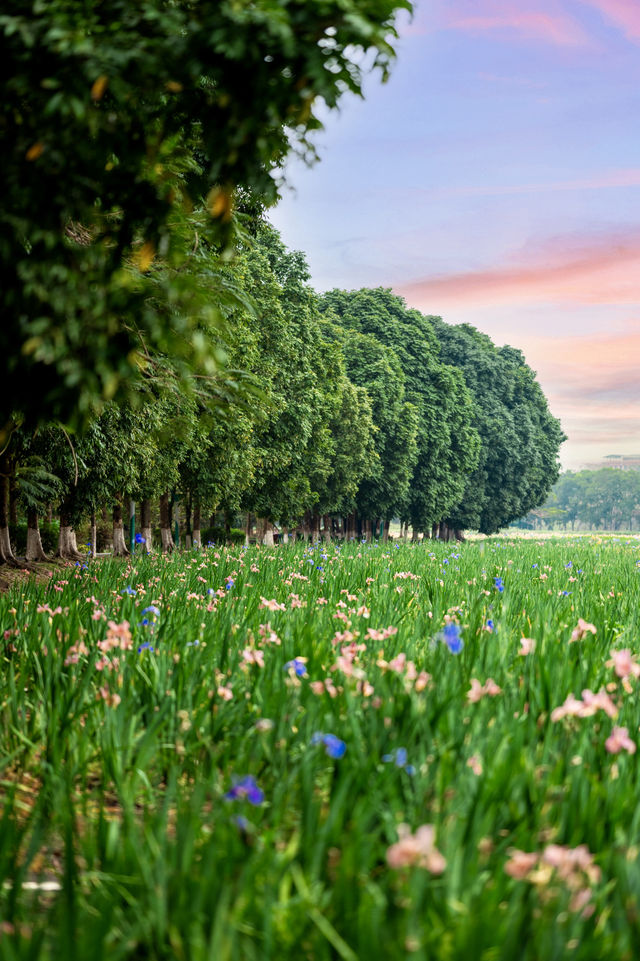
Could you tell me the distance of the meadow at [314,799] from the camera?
1.73m

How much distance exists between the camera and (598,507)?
171 metres

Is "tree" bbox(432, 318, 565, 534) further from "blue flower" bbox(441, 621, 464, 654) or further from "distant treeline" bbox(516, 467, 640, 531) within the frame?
"distant treeline" bbox(516, 467, 640, 531)

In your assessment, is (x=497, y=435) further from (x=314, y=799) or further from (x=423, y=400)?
(x=314, y=799)

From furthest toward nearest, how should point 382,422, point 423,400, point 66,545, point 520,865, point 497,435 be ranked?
point 497,435
point 423,400
point 382,422
point 66,545
point 520,865

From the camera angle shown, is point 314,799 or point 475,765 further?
point 475,765

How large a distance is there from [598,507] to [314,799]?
180 meters

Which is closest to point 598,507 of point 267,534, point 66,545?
point 267,534

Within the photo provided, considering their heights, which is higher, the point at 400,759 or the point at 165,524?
the point at 165,524

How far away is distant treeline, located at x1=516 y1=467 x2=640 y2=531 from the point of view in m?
169

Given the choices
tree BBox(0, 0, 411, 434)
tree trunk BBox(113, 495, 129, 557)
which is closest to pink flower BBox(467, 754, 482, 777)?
tree BBox(0, 0, 411, 434)

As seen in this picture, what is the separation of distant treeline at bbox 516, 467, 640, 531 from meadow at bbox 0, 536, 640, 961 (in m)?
162

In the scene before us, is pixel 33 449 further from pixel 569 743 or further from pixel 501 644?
pixel 569 743

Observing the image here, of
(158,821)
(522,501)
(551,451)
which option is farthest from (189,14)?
(551,451)

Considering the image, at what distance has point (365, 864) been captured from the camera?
6.48 feet
